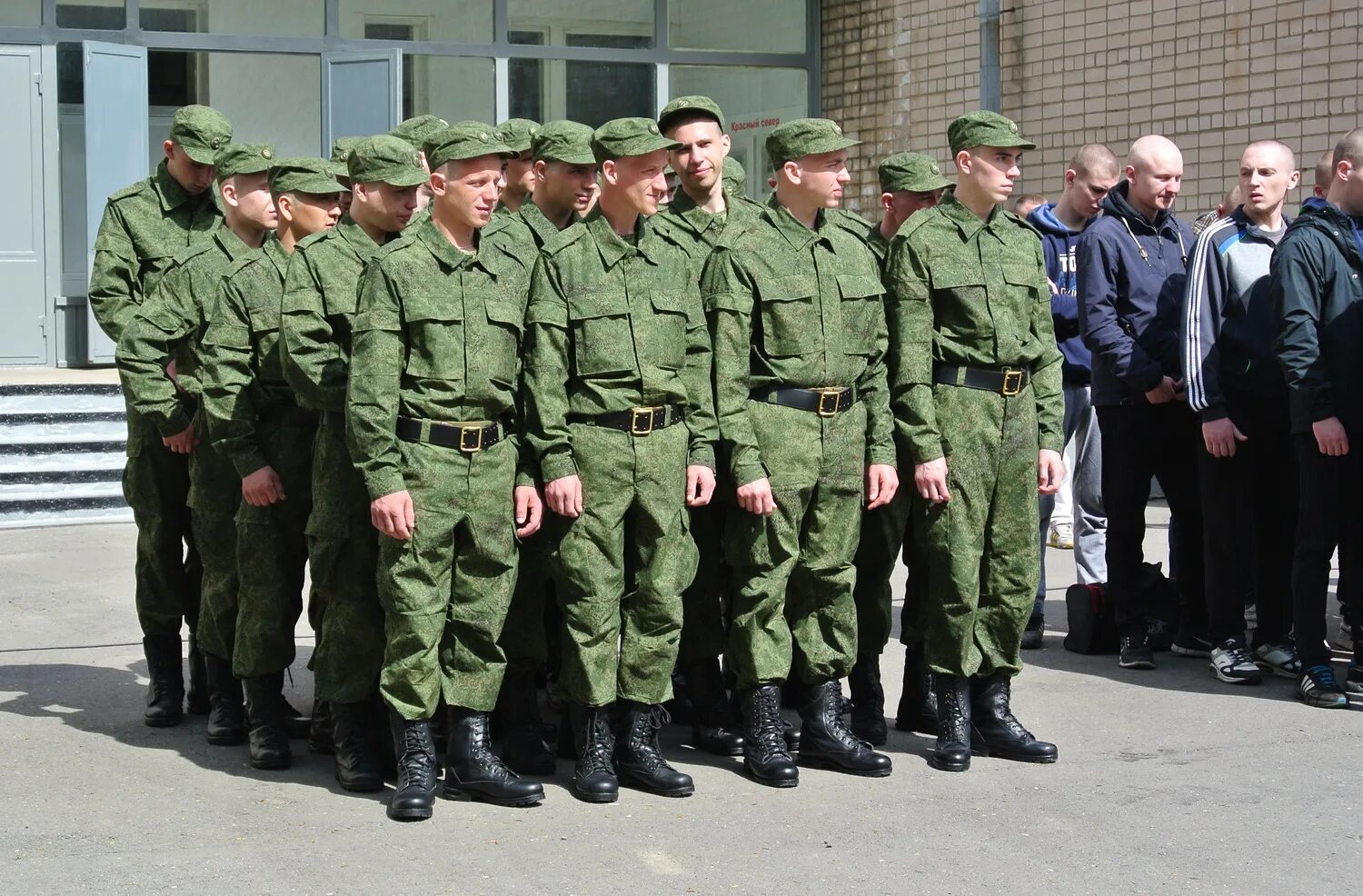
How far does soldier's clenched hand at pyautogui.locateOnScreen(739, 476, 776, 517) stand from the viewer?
18.0ft

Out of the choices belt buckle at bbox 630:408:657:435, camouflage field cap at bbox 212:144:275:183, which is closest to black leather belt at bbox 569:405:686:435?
belt buckle at bbox 630:408:657:435

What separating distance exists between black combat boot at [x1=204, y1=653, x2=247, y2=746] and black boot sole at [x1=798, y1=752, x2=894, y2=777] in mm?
1910

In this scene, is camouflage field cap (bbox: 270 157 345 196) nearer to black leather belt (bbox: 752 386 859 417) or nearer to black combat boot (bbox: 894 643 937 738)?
black leather belt (bbox: 752 386 859 417)

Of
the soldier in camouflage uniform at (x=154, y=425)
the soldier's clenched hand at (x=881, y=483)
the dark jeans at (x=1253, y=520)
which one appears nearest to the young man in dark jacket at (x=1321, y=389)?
the dark jeans at (x=1253, y=520)

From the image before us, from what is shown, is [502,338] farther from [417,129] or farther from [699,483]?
[417,129]

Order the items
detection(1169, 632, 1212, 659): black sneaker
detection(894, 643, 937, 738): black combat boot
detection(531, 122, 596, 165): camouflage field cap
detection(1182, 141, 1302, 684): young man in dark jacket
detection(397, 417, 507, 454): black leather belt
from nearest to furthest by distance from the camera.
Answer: detection(397, 417, 507, 454): black leather belt, detection(531, 122, 596, 165): camouflage field cap, detection(894, 643, 937, 738): black combat boot, detection(1182, 141, 1302, 684): young man in dark jacket, detection(1169, 632, 1212, 659): black sneaker

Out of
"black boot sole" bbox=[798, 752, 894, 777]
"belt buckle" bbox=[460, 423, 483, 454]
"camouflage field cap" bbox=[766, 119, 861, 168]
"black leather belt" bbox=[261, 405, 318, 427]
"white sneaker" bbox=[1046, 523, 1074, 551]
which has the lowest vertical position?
"black boot sole" bbox=[798, 752, 894, 777]

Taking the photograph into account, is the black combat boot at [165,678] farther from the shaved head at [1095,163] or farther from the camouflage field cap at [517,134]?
the shaved head at [1095,163]

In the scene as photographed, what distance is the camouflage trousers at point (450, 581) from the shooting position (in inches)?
205

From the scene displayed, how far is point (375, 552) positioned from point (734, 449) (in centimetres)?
112

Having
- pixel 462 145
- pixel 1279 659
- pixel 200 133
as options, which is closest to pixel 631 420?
pixel 462 145

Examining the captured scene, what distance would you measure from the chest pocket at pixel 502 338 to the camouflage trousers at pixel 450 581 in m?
0.21

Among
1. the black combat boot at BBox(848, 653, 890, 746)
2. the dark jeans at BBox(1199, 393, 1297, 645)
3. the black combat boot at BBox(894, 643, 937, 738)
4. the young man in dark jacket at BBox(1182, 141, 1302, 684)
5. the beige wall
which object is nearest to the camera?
the black combat boot at BBox(848, 653, 890, 746)

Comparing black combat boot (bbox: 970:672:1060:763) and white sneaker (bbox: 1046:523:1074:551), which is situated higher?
white sneaker (bbox: 1046:523:1074:551)
